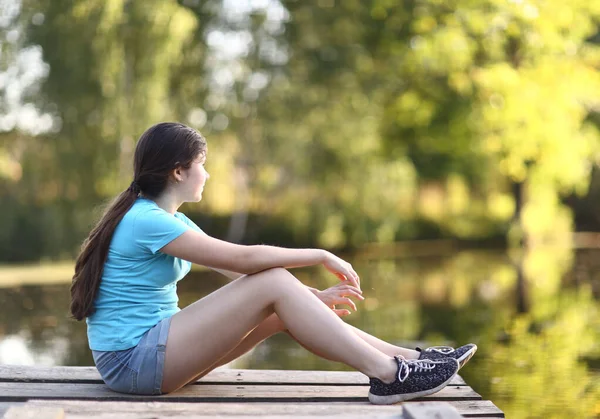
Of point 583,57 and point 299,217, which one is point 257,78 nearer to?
point 299,217

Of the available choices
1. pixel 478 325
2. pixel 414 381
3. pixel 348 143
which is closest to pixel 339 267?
pixel 414 381

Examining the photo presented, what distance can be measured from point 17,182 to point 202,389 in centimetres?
1043

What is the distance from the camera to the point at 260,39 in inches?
575

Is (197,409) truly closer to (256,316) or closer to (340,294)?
(256,316)

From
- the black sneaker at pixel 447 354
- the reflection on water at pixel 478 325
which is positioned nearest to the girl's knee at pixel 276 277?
the reflection on water at pixel 478 325

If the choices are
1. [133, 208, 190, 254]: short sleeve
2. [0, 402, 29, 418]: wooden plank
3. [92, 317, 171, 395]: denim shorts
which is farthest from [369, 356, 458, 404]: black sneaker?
[0, 402, 29, 418]: wooden plank

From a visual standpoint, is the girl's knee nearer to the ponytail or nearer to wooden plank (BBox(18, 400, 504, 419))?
wooden plank (BBox(18, 400, 504, 419))

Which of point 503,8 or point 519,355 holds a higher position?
point 503,8

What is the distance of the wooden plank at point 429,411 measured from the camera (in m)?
2.31

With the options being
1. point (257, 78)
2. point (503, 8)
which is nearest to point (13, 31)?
point (257, 78)

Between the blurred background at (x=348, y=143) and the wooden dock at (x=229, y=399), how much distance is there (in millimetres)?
2811

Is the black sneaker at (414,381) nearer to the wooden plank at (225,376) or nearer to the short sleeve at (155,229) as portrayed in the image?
the wooden plank at (225,376)

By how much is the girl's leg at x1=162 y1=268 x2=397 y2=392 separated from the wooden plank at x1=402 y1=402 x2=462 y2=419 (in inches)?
17.5

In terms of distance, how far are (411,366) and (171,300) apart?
826 mm
